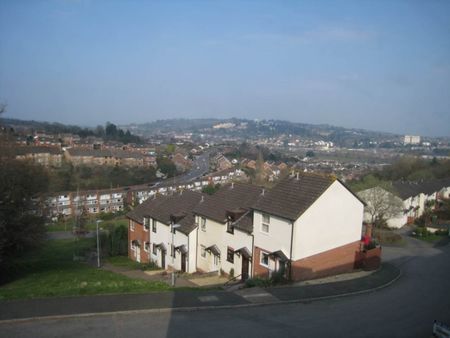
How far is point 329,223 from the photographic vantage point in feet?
72.7

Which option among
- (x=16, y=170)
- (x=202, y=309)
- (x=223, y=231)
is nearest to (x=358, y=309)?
(x=202, y=309)

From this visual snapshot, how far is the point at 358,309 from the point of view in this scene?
16.7 m

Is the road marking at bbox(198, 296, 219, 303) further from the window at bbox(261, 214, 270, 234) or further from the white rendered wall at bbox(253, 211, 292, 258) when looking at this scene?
the window at bbox(261, 214, 270, 234)

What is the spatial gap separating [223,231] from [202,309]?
33.2 ft

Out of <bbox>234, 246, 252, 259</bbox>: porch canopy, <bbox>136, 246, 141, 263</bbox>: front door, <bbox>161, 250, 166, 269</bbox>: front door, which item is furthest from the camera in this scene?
<bbox>136, 246, 141, 263</bbox>: front door

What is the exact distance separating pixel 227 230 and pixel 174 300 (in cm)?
940

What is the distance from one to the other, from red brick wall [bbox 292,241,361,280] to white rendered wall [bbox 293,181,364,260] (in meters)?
0.30

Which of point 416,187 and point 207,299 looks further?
point 416,187

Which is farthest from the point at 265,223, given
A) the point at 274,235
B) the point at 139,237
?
the point at 139,237

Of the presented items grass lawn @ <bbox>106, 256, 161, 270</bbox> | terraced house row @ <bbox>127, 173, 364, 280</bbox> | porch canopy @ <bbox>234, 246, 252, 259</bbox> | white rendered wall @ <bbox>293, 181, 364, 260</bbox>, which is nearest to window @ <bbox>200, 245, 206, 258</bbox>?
terraced house row @ <bbox>127, 173, 364, 280</bbox>

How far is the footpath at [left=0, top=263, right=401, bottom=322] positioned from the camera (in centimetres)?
1465

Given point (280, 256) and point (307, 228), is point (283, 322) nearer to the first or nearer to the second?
point (280, 256)

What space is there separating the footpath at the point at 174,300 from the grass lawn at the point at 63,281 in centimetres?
118

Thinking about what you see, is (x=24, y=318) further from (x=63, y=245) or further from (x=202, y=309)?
(x=63, y=245)
